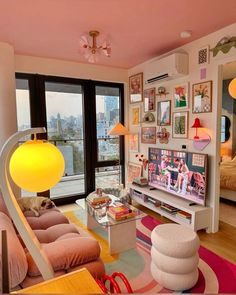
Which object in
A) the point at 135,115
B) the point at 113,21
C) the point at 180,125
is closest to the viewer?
the point at 113,21

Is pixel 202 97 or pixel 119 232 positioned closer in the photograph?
pixel 119 232

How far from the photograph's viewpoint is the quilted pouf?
73.4 inches

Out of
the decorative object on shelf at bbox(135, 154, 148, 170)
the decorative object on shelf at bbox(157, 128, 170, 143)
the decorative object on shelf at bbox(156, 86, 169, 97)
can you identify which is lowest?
the decorative object on shelf at bbox(135, 154, 148, 170)

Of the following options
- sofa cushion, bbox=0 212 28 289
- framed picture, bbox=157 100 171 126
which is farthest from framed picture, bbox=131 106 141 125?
sofa cushion, bbox=0 212 28 289

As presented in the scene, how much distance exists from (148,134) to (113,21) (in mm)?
2038

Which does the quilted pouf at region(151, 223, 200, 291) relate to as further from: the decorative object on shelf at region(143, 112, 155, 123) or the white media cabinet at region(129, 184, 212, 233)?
the decorative object on shelf at region(143, 112, 155, 123)

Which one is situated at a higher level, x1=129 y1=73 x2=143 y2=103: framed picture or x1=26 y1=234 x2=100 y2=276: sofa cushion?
x1=129 y1=73 x2=143 y2=103: framed picture

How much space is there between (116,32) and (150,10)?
0.61 metres

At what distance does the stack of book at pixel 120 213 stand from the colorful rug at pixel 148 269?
0.40 m

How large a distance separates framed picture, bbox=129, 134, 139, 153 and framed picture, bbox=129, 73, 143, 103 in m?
0.69

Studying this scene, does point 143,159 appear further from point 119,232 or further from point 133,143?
point 119,232

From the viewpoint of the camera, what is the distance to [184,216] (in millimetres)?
2953

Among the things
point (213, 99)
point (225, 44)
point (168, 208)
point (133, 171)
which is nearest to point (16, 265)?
point (168, 208)

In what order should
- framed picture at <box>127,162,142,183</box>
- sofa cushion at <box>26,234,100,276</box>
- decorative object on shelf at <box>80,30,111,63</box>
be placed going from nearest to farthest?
1. sofa cushion at <box>26,234,100,276</box>
2. decorative object on shelf at <box>80,30,111,63</box>
3. framed picture at <box>127,162,142,183</box>
